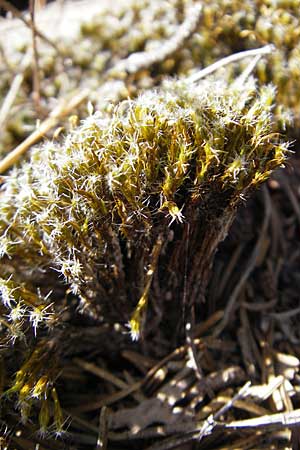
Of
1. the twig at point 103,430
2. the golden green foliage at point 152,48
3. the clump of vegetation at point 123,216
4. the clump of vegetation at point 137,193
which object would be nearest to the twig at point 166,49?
the golden green foliage at point 152,48

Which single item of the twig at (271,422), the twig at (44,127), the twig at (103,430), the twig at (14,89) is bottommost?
the twig at (271,422)

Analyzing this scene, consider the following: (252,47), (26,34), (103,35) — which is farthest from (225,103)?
(26,34)

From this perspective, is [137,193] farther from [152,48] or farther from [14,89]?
[14,89]

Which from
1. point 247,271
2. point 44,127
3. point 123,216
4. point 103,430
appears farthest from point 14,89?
point 103,430

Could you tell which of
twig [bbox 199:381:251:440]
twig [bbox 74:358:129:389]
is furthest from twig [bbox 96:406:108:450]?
twig [bbox 199:381:251:440]

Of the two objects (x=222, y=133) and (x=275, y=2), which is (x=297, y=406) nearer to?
(x=222, y=133)

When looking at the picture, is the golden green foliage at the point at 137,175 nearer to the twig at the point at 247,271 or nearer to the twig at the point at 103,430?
the twig at the point at 103,430
